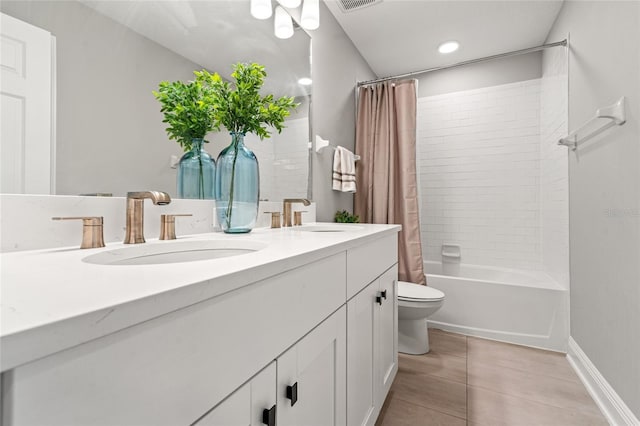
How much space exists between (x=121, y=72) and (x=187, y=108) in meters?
0.21

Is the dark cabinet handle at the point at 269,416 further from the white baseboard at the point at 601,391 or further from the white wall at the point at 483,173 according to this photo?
the white wall at the point at 483,173

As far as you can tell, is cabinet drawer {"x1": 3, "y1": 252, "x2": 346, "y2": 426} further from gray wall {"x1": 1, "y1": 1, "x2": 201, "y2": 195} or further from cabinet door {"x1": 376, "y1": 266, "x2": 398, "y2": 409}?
cabinet door {"x1": 376, "y1": 266, "x2": 398, "y2": 409}

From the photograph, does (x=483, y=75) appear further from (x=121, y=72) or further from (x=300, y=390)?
(x=300, y=390)

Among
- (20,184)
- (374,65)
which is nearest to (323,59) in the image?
(374,65)

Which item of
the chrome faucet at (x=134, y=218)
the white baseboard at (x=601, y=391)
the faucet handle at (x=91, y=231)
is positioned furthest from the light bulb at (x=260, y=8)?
the white baseboard at (x=601, y=391)

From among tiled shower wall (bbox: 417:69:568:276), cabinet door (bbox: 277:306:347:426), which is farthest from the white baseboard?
cabinet door (bbox: 277:306:347:426)

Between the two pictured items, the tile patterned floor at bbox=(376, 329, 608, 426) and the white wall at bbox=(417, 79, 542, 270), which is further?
the white wall at bbox=(417, 79, 542, 270)

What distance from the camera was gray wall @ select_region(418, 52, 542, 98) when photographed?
9.18 ft

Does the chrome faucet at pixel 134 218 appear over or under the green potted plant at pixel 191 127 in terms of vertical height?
under

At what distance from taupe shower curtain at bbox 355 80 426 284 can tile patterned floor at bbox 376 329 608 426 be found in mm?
672

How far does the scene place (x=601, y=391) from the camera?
149 centimetres

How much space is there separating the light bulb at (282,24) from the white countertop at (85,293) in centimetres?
150

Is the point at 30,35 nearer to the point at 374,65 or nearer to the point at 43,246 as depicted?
the point at 43,246

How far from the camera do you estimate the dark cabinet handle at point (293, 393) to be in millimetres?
643
